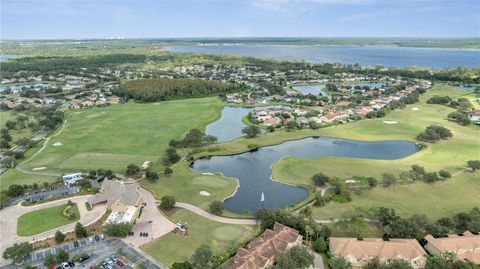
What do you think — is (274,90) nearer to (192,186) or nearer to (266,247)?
(192,186)

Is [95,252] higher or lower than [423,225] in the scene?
lower

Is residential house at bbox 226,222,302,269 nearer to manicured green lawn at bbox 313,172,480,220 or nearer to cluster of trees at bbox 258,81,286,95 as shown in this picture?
manicured green lawn at bbox 313,172,480,220

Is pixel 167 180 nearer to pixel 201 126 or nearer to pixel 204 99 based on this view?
pixel 201 126

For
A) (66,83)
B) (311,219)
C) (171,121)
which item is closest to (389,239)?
(311,219)

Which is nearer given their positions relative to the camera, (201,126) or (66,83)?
(201,126)

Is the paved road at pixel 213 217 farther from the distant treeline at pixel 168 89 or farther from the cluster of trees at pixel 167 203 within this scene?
the distant treeline at pixel 168 89

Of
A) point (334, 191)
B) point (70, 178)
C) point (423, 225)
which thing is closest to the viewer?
point (423, 225)

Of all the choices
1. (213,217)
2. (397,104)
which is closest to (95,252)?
(213,217)
